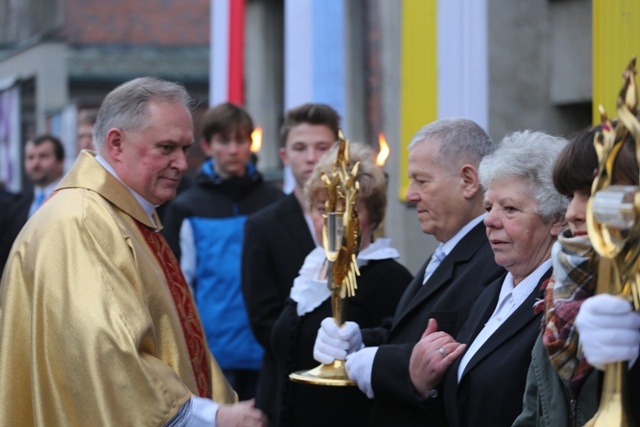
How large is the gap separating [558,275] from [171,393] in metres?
1.70

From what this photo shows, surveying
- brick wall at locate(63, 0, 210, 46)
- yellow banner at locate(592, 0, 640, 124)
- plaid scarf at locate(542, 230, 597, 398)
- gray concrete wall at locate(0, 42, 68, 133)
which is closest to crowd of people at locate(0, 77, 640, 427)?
plaid scarf at locate(542, 230, 597, 398)

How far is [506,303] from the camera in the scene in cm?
394

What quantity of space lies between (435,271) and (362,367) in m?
0.42

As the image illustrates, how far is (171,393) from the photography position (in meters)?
4.38

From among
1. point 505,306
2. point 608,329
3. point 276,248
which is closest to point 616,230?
point 608,329

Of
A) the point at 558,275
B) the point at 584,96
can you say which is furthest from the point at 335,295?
the point at 584,96

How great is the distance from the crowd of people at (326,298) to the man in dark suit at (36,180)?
12.4 feet

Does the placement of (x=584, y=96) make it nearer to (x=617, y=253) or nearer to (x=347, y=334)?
(x=347, y=334)

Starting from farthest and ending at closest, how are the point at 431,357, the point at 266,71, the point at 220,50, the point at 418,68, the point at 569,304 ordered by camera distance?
the point at 266,71 → the point at 220,50 → the point at 418,68 → the point at 431,357 → the point at 569,304

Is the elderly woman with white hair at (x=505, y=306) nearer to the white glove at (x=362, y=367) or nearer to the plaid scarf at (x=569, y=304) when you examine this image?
the white glove at (x=362, y=367)

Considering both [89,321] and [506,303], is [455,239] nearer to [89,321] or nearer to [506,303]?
[506,303]

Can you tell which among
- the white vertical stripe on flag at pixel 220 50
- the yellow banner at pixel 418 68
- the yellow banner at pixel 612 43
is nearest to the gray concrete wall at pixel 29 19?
the white vertical stripe on flag at pixel 220 50

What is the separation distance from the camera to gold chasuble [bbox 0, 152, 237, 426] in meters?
4.33

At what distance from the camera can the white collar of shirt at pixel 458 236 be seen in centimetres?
458
